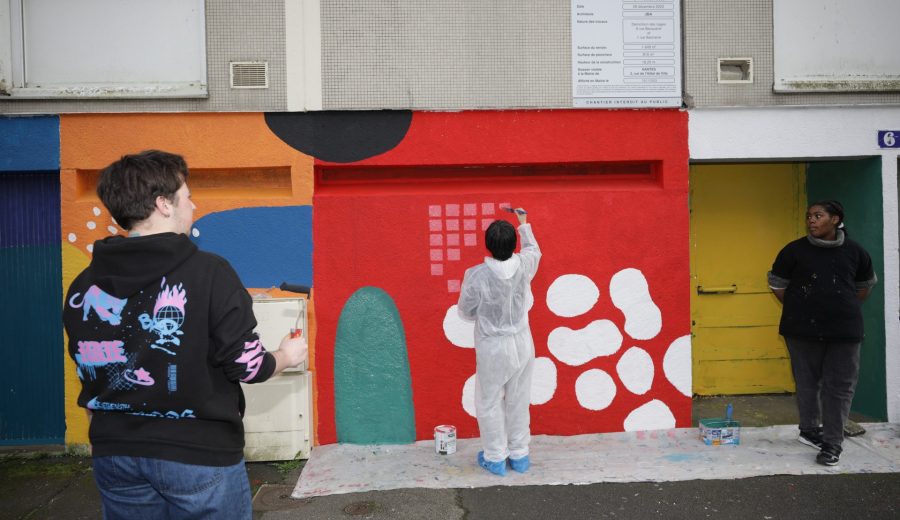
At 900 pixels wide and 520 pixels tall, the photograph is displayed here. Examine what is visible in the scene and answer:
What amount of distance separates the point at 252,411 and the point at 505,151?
2.86 metres

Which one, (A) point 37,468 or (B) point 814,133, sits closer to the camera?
(A) point 37,468

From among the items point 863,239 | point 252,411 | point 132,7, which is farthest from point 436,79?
Answer: point 863,239

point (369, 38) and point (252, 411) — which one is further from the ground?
point (369, 38)

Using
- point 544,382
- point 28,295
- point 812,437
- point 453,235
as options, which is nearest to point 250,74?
point 453,235

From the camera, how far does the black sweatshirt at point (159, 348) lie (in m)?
2.12

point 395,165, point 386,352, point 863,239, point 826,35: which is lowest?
point 386,352

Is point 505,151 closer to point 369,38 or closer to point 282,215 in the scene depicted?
point 369,38

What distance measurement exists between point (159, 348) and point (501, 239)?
2.89 meters

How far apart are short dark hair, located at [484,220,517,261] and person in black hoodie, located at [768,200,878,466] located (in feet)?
6.99

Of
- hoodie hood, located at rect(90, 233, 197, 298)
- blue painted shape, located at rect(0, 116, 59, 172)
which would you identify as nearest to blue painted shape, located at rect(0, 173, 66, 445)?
blue painted shape, located at rect(0, 116, 59, 172)

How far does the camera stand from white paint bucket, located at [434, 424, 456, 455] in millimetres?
5297

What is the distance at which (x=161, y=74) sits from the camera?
5539 mm

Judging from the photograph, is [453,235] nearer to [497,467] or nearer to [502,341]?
[502,341]

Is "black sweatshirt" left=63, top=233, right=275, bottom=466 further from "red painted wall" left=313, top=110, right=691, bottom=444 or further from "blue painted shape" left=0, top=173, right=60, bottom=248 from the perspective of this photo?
"blue painted shape" left=0, top=173, right=60, bottom=248
